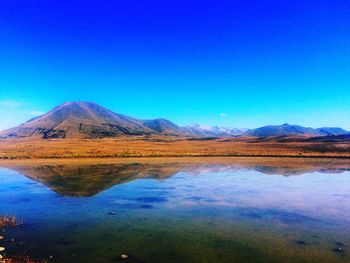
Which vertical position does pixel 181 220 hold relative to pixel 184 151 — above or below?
below

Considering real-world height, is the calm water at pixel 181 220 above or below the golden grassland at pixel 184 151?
below

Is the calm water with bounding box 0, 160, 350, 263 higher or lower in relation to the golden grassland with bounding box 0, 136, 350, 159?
lower

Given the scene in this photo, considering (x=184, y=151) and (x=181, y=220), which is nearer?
(x=181, y=220)

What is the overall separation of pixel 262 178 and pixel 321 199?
1364cm

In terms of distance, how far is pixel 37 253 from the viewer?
15.0 meters

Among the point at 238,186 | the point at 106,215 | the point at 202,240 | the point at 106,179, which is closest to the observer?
the point at 202,240

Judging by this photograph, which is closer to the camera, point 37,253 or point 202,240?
point 37,253

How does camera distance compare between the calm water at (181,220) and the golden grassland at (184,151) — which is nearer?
the calm water at (181,220)

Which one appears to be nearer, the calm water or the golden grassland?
the calm water

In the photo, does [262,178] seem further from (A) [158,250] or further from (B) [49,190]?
(A) [158,250]

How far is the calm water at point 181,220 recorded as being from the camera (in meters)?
15.3

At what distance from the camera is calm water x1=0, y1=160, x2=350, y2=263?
15.3 m

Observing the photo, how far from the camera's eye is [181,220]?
21.2m

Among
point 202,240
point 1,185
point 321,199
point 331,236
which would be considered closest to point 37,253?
point 202,240
